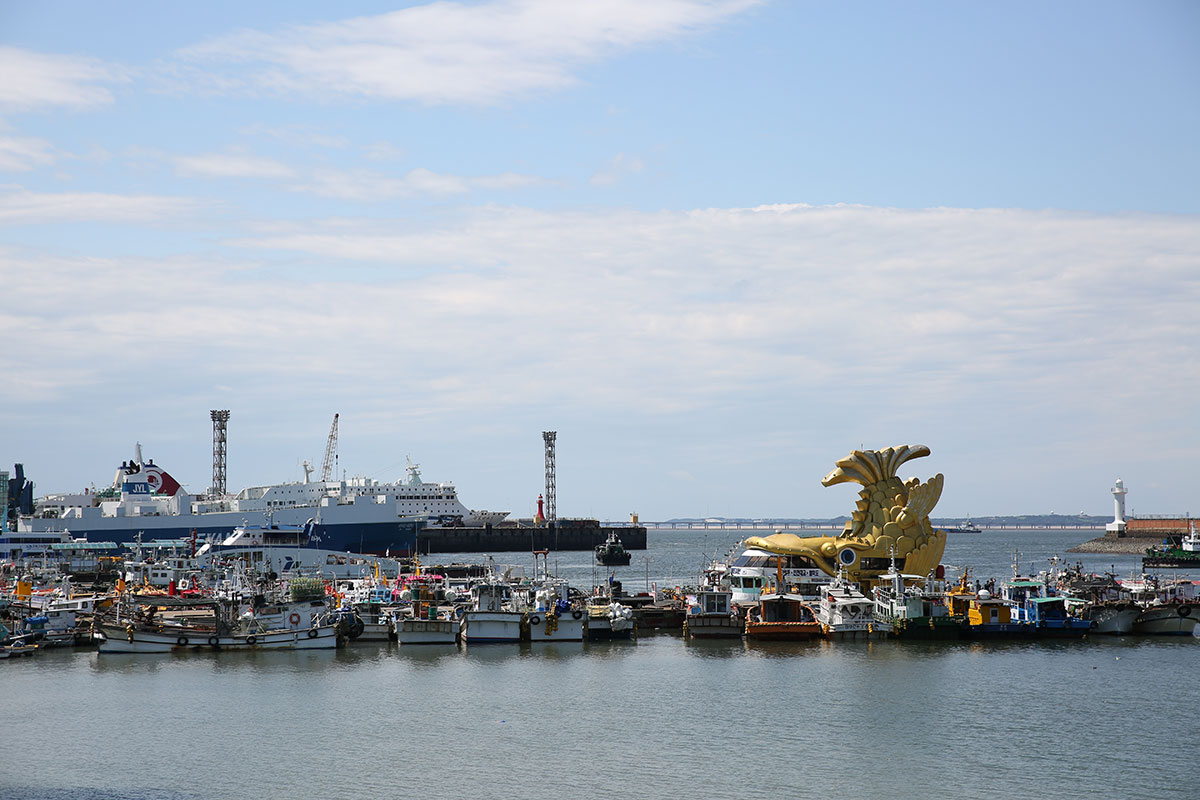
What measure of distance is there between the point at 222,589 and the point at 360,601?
7.31 metres

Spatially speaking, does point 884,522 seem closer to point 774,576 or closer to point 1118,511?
point 774,576

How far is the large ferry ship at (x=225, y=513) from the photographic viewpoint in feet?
409

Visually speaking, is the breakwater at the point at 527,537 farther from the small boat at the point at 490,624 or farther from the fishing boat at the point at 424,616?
the small boat at the point at 490,624

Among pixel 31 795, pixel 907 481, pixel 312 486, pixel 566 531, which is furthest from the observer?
pixel 566 531

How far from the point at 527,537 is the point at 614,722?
137 meters

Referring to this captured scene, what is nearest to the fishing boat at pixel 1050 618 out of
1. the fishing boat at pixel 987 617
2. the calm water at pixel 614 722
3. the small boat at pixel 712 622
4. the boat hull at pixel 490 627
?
the fishing boat at pixel 987 617

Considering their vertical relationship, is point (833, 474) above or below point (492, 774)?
above

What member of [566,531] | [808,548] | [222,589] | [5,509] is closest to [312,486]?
[5,509]

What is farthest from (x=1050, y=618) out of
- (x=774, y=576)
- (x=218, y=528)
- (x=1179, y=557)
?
(x=218, y=528)

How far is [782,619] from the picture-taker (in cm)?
5606

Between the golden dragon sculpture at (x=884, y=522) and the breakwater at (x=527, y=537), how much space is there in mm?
98966

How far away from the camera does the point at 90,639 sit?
2216 inches

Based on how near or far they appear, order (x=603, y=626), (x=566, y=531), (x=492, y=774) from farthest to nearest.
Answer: (x=566, y=531)
(x=603, y=626)
(x=492, y=774)

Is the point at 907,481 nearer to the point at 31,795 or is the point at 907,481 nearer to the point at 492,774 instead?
the point at 492,774
